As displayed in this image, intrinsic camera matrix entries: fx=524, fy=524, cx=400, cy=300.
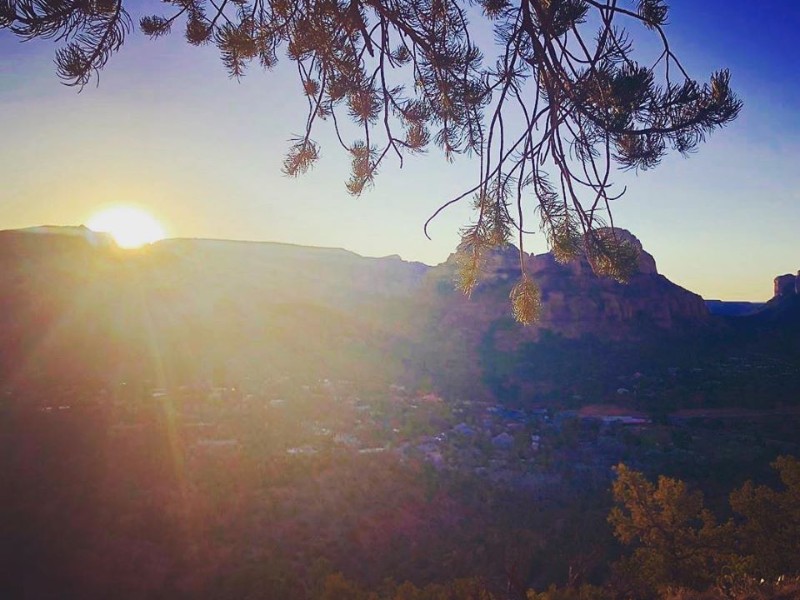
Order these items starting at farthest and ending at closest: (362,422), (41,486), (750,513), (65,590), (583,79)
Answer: (362,422) < (41,486) < (65,590) < (750,513) < (583,79)

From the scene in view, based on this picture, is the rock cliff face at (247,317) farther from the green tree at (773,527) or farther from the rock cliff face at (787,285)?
the green tree at (773,527)

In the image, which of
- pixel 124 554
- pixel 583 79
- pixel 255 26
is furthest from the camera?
pixel 124 554

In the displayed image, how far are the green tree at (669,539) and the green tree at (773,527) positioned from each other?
0.94ft

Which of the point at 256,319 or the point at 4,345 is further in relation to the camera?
the point at 256,319

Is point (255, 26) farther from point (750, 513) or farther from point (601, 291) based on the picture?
point (601, 291)

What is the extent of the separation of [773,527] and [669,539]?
1273mm

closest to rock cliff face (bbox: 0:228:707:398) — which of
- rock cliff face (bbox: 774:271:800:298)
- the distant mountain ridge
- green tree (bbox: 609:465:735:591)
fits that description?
the distant mountain ridge

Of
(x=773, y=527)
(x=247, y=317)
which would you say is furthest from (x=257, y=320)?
(x=773, y=527)

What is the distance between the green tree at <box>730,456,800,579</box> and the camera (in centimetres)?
610

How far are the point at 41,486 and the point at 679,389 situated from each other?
102 feet

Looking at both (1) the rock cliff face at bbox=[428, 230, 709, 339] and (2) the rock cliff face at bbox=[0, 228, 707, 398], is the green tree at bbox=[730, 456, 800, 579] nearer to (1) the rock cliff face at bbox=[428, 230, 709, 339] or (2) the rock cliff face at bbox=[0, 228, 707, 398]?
(2) the rock cliff face at bbox=[0, 228, 707, 398]

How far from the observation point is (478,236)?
8.52 feet

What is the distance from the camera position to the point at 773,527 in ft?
22.4

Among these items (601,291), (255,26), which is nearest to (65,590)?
(255,26)
